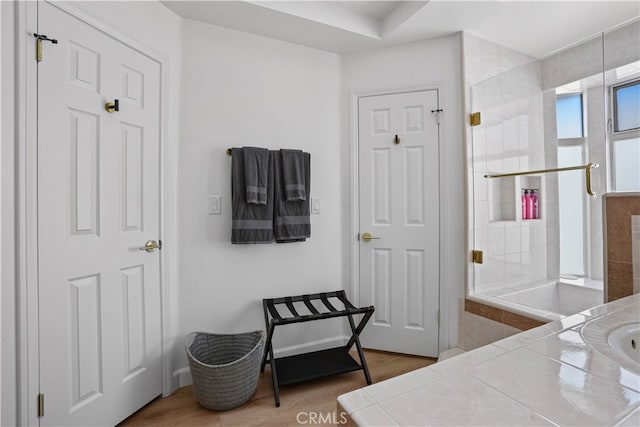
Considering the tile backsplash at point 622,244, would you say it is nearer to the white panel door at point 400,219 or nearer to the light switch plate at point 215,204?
the white panel door at point 400,219

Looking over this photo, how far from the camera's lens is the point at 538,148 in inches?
87.4

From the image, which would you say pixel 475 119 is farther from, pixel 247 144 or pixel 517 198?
pixel 247 144

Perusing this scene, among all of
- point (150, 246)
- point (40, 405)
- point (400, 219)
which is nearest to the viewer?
point (40, 405)

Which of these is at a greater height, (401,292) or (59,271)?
(59,271)

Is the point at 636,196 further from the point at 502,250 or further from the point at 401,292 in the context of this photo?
the point at 401,292

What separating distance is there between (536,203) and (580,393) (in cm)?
206

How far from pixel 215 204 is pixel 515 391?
186 centimetres

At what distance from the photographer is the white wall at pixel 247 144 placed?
2012 millimetres

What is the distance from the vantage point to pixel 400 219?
2355 mm

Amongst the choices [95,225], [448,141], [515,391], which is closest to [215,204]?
[95,225]

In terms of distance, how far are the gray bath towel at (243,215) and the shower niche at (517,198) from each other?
163cm

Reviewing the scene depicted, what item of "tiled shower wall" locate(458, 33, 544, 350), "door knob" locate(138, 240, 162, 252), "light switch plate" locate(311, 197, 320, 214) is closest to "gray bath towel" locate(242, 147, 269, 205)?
"light switch plate" locate(311, 197, 320, 214)

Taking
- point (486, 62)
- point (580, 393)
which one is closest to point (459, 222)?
point (486, 62)

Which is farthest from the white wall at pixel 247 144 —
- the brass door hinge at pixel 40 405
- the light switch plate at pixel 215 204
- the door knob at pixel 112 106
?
→ the brass door hinge at pixel 40 405
